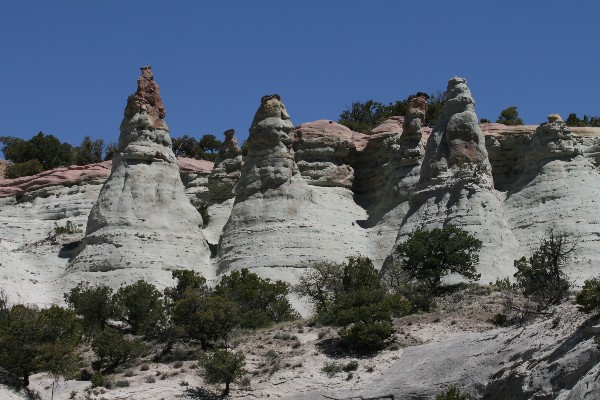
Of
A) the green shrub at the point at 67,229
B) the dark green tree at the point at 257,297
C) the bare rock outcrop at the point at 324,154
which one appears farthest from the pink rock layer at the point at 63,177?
the dark green tree at the point at 257,297

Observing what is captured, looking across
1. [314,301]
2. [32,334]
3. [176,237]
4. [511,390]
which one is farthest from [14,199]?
[511,390]

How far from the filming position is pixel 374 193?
231 feet

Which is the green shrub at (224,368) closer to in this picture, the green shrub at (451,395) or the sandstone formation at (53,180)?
the green shrub at (451,395)

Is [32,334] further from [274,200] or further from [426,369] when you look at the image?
[274,200]

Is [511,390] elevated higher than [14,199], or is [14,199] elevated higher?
[14,199]

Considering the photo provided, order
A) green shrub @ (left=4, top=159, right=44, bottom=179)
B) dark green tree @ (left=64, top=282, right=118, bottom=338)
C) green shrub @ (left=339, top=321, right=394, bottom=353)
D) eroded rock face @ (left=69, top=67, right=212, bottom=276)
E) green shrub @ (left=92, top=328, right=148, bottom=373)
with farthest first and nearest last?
green shrub @ (left=4, top=159, right=44, bottom=179), eroded rock face @ (left=69, top=67, right=212, bottom=276), dark green tree @ (left=64, top=282, right=118, bottom=338), green shrub @ (left=92, top=328, right=148, bottom=373), green shrub @ (left=339, top=321, right=394, bottom=353)

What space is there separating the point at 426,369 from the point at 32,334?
13.2 meters

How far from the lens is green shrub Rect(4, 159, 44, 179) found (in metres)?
86.9

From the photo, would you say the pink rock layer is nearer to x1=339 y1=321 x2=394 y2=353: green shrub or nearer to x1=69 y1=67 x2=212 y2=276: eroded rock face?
x1=69 y1=67 x2=212 y2=276: eroded rock face

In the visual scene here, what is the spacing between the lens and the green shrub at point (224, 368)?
3856 centimetres

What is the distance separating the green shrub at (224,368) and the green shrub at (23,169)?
5096 cm

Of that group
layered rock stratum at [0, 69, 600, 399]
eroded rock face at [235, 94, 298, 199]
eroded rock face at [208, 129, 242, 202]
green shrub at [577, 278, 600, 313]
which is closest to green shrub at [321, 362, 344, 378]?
layered rock stratum at [0, 69, 600, 399]

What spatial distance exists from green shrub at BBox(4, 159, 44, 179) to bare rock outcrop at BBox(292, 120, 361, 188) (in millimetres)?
24515

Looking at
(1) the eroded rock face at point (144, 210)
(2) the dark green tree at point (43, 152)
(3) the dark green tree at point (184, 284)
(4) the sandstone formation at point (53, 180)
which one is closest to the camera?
(3) the dark green tree at point (184, 284)
